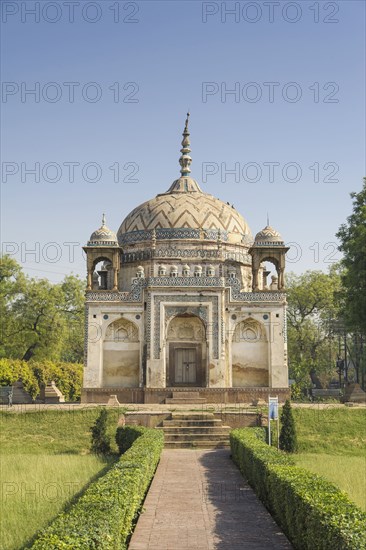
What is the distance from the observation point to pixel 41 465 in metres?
17.6

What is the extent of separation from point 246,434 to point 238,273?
17123 mm

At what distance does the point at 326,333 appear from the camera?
49.3 m

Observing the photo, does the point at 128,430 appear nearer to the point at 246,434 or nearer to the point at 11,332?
the point at 246,434

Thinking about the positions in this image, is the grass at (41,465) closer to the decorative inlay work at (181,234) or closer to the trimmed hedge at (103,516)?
the trimmed hedge at (103,516)

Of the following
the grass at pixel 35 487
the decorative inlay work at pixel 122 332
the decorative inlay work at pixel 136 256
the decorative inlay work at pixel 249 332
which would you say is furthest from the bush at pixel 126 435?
the decorative inlay work at pixel 136 256

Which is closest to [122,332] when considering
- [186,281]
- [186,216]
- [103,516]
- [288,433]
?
[186,281]

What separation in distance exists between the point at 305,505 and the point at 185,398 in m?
19.7

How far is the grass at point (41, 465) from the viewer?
11.4 meters

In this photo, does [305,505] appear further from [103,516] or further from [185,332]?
[185,332]

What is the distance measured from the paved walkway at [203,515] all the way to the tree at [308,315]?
3205 centimetres

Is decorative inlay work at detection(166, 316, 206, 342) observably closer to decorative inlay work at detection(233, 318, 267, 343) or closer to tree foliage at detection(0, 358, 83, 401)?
decorative inlay work at detection(233, 318, 267, 343)

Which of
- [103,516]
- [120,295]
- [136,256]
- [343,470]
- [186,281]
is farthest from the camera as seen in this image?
[136,256]

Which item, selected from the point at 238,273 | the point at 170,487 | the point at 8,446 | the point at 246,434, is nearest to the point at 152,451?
the point at 170,487

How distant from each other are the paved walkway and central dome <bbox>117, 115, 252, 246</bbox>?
19.4 m
